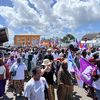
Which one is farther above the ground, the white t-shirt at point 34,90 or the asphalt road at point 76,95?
the white t-shirt at point 34,90

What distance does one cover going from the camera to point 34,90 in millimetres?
7309

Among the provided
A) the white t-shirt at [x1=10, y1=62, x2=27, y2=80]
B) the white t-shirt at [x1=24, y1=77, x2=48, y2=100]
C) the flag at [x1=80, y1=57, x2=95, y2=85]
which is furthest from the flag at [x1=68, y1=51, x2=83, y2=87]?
the white t-shirt at [x1=24, y1=77, x2=48, y2=100]

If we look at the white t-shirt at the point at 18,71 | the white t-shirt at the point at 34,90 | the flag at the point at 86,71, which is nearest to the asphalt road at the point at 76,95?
the white t-shirt at the point at 18,71

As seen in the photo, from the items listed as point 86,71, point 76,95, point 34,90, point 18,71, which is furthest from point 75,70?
point 34,90

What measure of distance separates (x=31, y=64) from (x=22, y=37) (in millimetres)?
113694

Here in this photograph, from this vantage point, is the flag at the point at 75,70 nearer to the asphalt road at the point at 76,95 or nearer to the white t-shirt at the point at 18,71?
the asphalt road at the point at 76,95

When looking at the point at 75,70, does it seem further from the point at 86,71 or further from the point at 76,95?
the point at 86,71

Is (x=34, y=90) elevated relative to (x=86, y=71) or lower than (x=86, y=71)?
lower

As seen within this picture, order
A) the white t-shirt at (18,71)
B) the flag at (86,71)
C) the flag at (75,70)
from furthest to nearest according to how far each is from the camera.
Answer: the white t-shirt at (18,71) → the flag at (75,70) → the flag at (86,71)

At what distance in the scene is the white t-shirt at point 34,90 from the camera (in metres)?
7.28

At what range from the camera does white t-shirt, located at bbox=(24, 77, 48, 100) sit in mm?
7281

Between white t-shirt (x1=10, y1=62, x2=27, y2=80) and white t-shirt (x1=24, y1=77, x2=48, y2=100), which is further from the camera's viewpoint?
white t-shirt (x1=10, y1=62, x2=27, y2=80)

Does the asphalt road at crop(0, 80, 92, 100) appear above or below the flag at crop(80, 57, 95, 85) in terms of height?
below

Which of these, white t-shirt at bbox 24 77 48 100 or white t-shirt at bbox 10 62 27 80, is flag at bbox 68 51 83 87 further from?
white t-shirt at bbox 24 77 48 100
